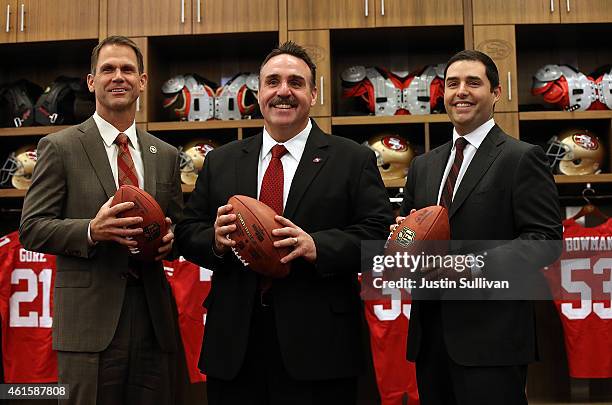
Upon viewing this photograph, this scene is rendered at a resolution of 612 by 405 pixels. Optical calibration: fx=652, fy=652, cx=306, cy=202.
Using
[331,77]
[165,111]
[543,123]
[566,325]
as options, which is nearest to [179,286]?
[165,111]

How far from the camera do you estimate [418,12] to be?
338cm

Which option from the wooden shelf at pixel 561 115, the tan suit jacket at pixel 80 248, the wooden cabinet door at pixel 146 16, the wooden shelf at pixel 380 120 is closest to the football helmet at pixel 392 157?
the wooden shelf at pixel 380 120

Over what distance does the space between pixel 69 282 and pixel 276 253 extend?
65 centimetres

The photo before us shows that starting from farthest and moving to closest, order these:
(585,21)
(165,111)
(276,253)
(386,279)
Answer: (165,111), (585,21), (386,279), (276,253)

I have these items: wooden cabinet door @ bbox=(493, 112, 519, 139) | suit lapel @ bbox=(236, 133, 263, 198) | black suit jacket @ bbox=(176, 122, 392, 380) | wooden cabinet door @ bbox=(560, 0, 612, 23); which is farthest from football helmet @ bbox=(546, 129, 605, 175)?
suit lapel @ bbox=(236, 133, 263, 198)

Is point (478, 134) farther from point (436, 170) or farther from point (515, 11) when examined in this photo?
point (515, 11)

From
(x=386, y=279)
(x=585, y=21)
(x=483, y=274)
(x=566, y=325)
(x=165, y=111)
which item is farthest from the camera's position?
(x=165, y=111)

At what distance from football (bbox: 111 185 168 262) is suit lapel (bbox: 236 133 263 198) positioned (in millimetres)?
237

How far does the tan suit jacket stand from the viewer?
5.74ft

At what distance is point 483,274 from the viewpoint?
1.66 metres

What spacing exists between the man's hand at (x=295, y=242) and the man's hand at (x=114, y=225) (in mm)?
405

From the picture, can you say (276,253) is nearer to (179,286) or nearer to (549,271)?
(179,286)

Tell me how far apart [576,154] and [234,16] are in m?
1.90

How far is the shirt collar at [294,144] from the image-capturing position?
1724mm
